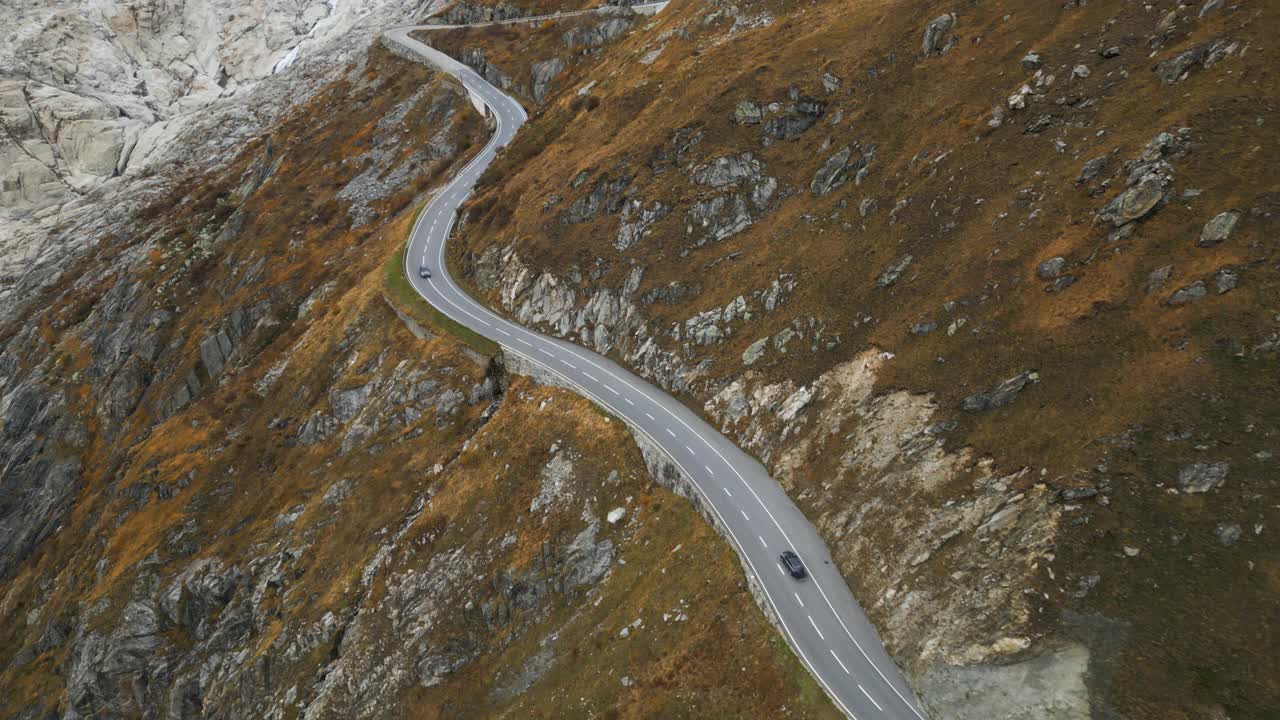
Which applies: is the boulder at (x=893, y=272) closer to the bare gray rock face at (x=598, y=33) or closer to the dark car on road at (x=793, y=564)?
the dark car on road at (x=793, y=564)

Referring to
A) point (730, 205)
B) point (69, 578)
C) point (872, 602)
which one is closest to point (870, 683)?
point (872, 602)

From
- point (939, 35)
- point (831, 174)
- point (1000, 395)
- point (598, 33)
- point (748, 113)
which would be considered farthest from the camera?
point (598, 33)

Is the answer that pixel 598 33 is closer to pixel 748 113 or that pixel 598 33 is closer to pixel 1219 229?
pixel 748 113

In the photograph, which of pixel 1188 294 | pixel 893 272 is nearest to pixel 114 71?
pixel 893 272

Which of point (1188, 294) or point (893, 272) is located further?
point (893, 272)

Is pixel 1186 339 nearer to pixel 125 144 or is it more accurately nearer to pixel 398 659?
pixel 398 659

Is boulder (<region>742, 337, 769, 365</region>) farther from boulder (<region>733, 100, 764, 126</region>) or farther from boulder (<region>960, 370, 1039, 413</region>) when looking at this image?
boulder (<region>733, 100, 764, 126</region>)

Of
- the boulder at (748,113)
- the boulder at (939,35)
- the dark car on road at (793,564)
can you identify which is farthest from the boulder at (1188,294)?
the boulder at (748,113)
